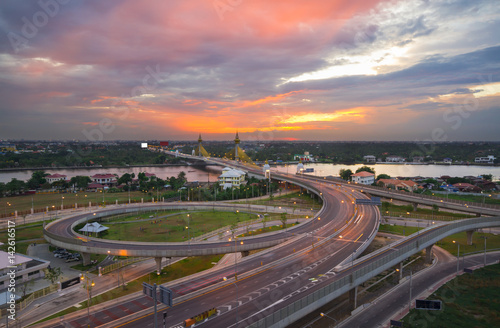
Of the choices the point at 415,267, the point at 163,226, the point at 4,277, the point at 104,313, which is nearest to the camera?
the point at 104,313

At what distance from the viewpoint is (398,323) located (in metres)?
24.5

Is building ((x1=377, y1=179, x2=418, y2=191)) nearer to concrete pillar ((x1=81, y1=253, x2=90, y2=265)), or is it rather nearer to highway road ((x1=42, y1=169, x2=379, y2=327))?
highway road ((x1=42, y1=169, x2=379, y2=327))

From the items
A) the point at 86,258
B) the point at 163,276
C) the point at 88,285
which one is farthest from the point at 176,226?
the point at 88,285

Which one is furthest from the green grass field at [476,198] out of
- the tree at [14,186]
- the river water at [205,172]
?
the tree at [14,186]

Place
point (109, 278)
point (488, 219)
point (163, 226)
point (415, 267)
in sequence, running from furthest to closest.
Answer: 1. point (163, 226)
2. point (488, 219)
3. point (415, 267)
4. point (109, 278)

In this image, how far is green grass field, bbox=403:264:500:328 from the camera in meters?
24.9

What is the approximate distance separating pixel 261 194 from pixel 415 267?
50.5m

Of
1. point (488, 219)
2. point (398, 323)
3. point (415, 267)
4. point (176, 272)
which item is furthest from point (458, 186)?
point (176, 272)

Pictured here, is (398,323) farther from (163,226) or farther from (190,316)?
(163,226)

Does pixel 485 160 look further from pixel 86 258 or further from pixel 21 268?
pixel 21 268

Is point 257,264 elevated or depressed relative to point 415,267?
elevated

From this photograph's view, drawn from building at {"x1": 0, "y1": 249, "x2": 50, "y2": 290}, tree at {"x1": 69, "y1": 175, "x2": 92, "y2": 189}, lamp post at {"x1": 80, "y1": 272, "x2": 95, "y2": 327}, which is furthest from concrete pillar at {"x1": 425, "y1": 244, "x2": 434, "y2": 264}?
tree at {"x1": 69, "y1": 175, "x2": 92, "y2": 189}

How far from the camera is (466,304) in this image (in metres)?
28.0

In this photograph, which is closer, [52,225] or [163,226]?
[52,225]
